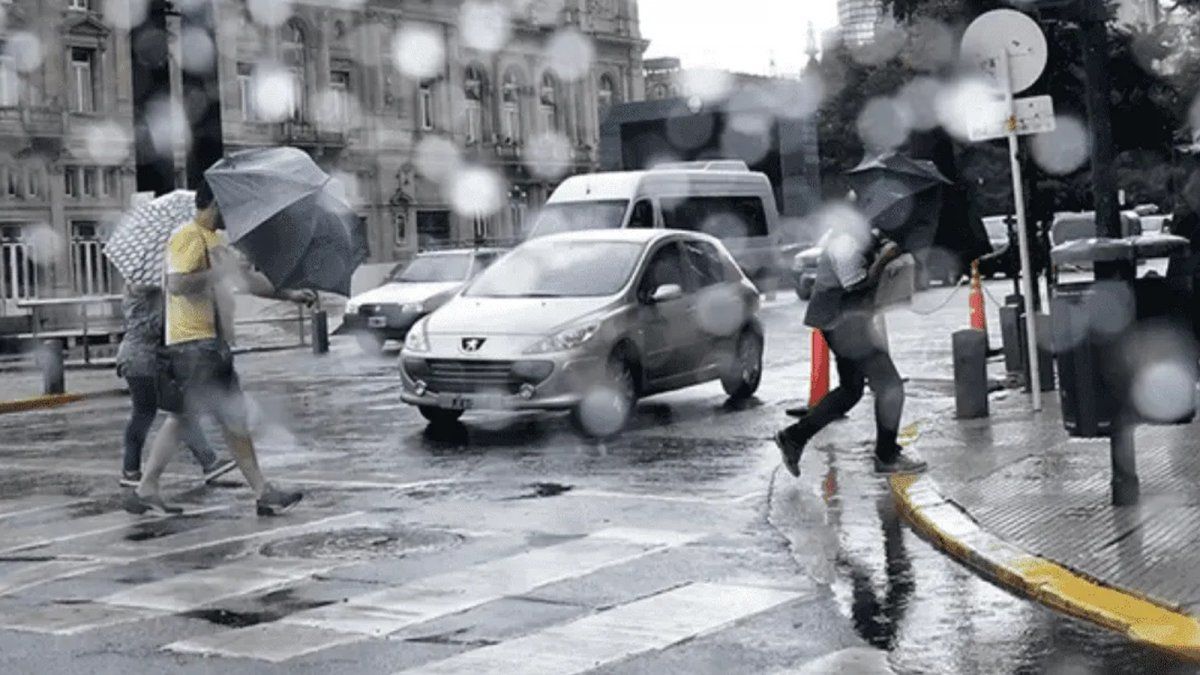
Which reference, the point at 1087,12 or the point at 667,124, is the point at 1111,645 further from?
the point at 667,124

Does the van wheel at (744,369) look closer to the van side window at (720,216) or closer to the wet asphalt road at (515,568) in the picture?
the wet asphalt road at (515,568)

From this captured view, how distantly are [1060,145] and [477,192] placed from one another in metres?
41.4

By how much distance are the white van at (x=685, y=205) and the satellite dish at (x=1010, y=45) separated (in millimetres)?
14411

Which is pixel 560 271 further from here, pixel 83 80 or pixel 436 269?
pixel 83 80

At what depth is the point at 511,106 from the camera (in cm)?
6088

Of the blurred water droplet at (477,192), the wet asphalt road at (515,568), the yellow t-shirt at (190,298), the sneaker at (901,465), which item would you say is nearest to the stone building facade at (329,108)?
the blurred water droplet at (477,192)

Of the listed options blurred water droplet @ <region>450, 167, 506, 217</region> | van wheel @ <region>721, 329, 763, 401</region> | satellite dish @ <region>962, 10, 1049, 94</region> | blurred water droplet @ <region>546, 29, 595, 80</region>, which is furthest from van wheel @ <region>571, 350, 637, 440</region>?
blurred water droplet @ <region>546, 29, 595, 80</region>

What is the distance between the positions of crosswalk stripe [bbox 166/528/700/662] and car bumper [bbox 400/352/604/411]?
14.8 feet

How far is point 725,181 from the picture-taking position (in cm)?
3148

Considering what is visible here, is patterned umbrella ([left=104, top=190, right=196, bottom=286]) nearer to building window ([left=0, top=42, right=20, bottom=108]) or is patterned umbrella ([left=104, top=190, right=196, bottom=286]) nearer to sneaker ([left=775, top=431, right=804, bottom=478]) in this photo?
sneaker ([left=775, top=431, right=804, bottom=478])

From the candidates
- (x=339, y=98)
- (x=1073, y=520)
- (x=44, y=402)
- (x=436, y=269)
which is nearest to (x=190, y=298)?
(x=1073, y=520)

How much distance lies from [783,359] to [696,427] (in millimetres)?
7096

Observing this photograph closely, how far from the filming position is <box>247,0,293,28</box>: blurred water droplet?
52.4 metres

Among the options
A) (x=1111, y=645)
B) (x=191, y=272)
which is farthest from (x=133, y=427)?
(x=1111, y=645)
